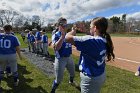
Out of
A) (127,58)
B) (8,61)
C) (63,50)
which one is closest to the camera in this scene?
(63,50)

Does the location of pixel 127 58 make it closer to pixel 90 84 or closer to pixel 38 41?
pixel 38 41

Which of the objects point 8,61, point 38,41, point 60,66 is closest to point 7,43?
point 8,61

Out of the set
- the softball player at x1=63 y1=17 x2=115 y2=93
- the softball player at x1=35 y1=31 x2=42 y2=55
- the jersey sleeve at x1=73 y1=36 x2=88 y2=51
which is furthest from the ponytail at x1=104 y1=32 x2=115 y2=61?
the softball player at x1=35 y1=31 x2=42 y2=55

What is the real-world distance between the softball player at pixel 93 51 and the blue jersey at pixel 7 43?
13.2ft

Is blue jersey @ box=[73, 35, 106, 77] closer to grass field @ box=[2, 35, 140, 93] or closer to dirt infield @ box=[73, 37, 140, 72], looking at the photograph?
grass field @ box=[2, 35, 140, 93]

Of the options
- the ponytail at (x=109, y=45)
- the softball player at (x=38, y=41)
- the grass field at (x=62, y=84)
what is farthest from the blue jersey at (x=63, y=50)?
the softball player at (x=38, y=41)

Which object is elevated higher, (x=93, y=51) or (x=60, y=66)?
(x=93, y=51)

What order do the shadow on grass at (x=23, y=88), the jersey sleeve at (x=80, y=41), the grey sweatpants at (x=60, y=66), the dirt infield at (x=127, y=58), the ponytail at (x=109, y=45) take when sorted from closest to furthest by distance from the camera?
the jersey sleeve at (x=80, y=41)
the ponytail at (x=109, y=45)
the grey sweatpants at (x=60, y=66)
the shadow on grass at (x=23, y=88)
the dirt infield at (x=127, y=58)

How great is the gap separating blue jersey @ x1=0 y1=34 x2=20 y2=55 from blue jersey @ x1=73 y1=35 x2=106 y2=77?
4.06 metres

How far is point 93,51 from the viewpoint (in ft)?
15.3

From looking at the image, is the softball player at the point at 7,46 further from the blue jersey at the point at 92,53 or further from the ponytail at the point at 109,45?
the ponytail at the point at 109,45

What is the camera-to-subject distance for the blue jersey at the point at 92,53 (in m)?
4.59

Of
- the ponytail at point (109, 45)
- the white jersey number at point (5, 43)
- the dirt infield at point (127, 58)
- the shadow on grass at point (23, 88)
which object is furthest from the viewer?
the dirt infield at point (127, 58)

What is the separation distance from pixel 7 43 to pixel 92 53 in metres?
4.28
